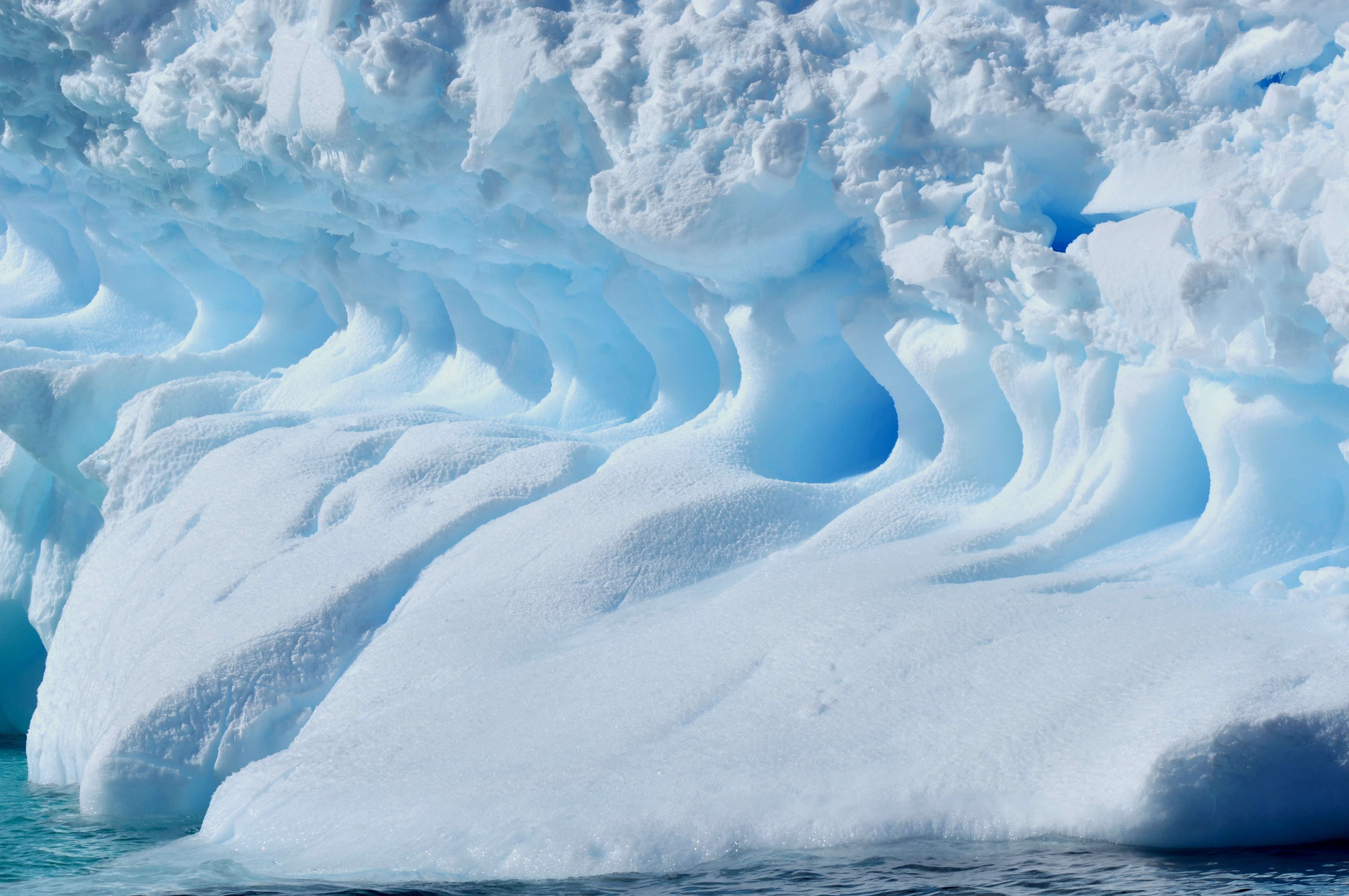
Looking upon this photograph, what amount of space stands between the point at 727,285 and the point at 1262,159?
1.84 meters

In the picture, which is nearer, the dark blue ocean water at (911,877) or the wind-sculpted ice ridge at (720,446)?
the dark blue ocean water at (911,877)

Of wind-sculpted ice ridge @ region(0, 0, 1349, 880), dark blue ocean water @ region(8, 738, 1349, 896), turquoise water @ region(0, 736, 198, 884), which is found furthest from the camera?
turquoise water @ region(0, 736, 198, 884)

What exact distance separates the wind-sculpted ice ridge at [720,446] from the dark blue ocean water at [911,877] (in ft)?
0.22

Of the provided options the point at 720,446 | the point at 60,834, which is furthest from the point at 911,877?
the point at 60,834

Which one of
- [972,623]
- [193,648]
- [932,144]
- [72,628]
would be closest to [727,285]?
[932,144]

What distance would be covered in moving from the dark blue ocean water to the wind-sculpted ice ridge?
67mm

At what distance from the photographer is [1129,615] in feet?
9.14

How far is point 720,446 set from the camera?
4164 millimetres

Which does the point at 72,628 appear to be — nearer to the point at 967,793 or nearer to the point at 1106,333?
the point at 967,793

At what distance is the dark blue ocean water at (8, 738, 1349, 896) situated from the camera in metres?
2.00

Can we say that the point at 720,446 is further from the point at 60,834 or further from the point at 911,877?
the point at 60,834

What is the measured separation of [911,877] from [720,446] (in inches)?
87.7

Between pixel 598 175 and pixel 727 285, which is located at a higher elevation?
pixel 598 175

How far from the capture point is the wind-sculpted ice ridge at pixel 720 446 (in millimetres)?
2496
